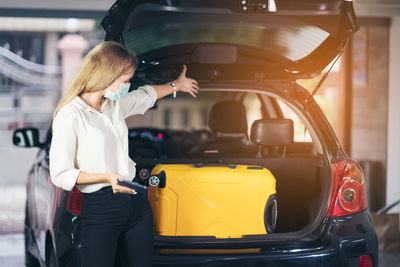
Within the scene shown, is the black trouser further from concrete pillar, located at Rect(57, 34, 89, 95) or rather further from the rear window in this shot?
concrete pillar, located at Rect(57, 34, 89, 95)

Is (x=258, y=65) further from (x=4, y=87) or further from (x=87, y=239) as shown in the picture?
(x=4, y=87)

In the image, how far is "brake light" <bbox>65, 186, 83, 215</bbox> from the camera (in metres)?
2.65

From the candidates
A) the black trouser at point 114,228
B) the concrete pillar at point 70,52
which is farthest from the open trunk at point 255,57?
the concrete pillar at point 70,52

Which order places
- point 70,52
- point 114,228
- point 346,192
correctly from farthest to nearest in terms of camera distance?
point 70,52 < point 346,192 < point 114,228

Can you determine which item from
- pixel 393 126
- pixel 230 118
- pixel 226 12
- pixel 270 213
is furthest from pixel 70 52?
pixel 226 12

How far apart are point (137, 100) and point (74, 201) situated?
55cm

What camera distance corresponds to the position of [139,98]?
109 inches

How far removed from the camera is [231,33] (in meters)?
3.37

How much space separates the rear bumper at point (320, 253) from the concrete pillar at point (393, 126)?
512 cm

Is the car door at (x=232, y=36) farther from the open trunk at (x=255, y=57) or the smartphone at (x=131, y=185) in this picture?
the smartphone at (x=131, y=185)

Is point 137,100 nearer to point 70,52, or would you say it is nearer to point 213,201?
point 213,201

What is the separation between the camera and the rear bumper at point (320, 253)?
8.86ft

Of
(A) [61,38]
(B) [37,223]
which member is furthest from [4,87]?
(B) [37,223]

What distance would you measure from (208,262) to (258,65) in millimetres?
1328
